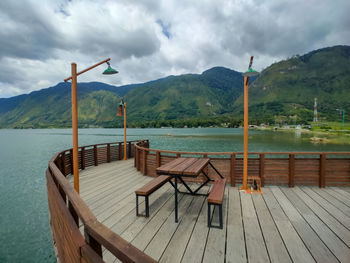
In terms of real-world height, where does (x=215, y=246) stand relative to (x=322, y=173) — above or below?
below

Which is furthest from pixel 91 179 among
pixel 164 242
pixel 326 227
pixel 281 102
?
pixel 281 102

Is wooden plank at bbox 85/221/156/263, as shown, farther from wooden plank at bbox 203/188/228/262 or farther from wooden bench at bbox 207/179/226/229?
wooden bench at bbox 207/179/226/229

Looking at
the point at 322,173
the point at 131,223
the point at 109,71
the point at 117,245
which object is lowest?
the point at 131,223

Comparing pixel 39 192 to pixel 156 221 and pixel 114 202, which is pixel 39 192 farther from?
pixel 156 221

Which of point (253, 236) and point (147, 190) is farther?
point (147, 190)

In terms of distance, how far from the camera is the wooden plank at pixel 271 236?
2.66 metres

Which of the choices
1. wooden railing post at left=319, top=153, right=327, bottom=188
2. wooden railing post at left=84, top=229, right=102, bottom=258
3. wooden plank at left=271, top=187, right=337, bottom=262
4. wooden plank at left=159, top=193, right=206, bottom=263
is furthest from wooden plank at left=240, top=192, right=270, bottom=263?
wooden railing post at left=319, top=153, right=327, bottom=188

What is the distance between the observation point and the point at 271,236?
124 inches

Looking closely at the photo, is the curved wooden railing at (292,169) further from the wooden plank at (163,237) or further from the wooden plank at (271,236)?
the wooden plank at (163,237)

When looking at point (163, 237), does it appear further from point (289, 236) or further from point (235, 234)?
point (289, 236)

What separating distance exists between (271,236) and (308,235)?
64 centimetres

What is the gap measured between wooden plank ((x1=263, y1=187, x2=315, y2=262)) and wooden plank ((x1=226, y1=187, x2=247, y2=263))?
67 cm

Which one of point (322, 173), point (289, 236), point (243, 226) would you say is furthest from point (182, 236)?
point (322, 173)

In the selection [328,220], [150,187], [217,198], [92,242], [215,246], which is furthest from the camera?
[150,187]
